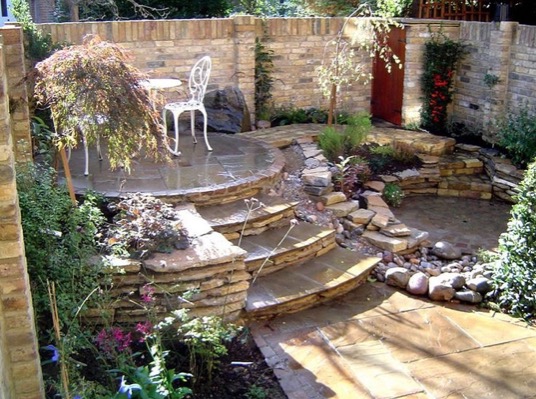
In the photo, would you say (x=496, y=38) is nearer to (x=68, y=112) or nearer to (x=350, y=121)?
(x=350, y=121)

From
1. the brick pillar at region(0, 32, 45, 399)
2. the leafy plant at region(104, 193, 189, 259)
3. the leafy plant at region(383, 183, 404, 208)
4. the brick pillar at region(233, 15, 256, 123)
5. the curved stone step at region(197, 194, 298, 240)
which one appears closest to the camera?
the brick pillar at region(0, 32, 45, 399)

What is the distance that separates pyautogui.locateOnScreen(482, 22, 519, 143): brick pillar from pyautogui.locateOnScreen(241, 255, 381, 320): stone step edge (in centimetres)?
420

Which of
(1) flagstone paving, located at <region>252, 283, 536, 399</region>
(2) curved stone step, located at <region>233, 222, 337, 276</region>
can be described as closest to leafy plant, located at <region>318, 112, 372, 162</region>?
(2) curved stone step, located at <region>233, 222, 337, 276</region>

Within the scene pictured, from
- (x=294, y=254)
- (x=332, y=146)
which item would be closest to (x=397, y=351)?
(x=294, y=254)

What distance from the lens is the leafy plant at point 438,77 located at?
31.0 ft

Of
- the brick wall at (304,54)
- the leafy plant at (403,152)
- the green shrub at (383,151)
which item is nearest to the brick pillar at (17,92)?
the brick wall at (304,54)

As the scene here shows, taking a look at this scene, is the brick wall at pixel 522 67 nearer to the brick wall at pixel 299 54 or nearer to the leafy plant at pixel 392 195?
the leafy plant at pixel 392 195

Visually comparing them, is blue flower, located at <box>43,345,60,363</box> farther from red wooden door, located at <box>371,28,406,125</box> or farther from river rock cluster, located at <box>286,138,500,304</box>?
red wooden door, located at <box>371,28,406,125</box>

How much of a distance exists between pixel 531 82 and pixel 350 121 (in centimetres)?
231

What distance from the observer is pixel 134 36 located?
8.27 metres

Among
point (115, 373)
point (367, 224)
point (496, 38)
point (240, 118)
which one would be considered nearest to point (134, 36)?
point (240, 118)

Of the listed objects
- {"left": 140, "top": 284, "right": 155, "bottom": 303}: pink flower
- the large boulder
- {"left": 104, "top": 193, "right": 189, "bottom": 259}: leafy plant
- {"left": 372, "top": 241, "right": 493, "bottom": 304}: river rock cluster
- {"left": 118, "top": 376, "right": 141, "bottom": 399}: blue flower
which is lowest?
{"left": 372, "top": 241, "right": 493, "bottom": 304}: river rock cluster

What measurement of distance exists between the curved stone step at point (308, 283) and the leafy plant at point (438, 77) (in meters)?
4.34

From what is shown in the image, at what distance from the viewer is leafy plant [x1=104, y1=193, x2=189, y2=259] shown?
450 centimetres
